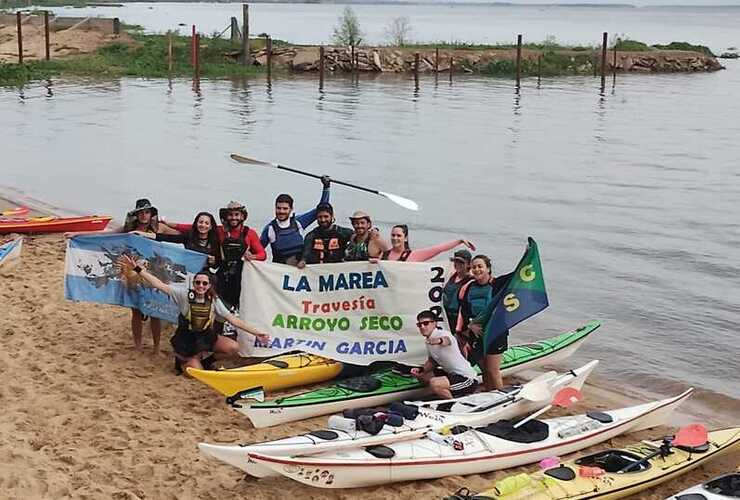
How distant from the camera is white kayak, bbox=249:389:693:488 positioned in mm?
7227

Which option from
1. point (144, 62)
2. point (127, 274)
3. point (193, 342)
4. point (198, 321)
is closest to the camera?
point (198, 321)

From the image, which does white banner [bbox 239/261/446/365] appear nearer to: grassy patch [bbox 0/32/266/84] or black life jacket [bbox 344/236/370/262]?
black life jacket [bbox 344/236/370/262]

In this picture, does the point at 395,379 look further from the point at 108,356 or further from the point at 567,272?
the point at 567,272

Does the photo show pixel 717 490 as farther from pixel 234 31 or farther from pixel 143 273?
pixel 234 31

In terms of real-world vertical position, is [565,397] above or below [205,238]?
below

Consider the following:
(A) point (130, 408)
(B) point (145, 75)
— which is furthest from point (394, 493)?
(B) point (145, 75)

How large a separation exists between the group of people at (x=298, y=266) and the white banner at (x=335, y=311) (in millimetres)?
164

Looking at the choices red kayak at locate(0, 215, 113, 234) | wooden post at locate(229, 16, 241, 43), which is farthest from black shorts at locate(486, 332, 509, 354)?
wooden post at locate(229, 16, 241, 43)

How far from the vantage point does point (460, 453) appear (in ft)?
25.6

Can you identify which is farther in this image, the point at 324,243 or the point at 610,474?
the point at 324,243

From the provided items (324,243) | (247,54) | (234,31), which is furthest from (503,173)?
(234,31)

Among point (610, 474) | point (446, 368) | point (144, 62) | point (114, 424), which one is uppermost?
point (144, 62)

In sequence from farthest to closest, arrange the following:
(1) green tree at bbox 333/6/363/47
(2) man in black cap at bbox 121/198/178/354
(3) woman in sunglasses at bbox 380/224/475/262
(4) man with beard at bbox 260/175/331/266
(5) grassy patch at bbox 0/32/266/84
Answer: (1) green tree at bbox 333/6/363/47, (5) grassy patch at bbox 0/32/266/84, (4) man with beard at bbox 260/175/331/266, (2) man in black cap at bbox 121/198/178/354, (3) woman in sunglasses at bbox 380/224/475/262

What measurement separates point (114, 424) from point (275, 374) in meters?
1.70
